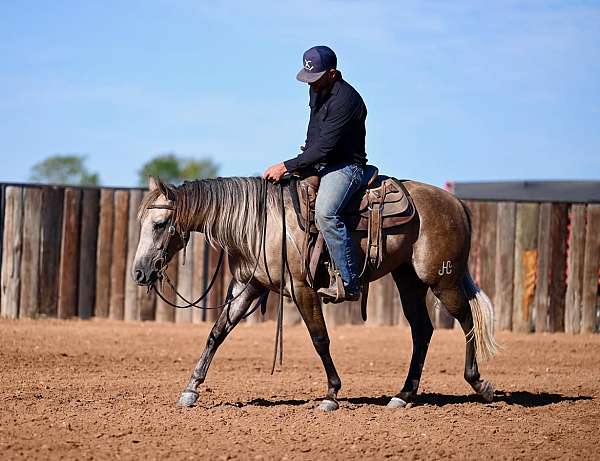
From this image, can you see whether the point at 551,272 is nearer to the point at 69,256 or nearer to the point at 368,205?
the point at 69,256

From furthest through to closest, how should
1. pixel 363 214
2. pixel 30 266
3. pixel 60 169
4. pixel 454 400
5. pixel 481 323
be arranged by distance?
pixel 60 169
pixel 30 266
pixel 454 400
pixel 481 323
pixel 363 214


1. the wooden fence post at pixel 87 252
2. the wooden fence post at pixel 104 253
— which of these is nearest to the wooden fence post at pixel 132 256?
the wooden fence post at pixel 104 253

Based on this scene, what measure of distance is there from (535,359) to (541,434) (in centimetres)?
550

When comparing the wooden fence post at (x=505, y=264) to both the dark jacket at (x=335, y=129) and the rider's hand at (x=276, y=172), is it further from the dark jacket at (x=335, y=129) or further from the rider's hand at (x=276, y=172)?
the rider's hand at (x=276, y=172)

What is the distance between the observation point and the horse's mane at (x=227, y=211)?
7859 millimetres

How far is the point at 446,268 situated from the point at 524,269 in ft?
24.2

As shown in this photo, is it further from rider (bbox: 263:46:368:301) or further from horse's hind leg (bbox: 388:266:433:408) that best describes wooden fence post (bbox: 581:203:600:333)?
rider (bbox: 263:46:368:301)

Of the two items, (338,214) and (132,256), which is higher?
(338,214)

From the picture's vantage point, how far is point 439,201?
28.0ft

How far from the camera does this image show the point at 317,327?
7.93 m

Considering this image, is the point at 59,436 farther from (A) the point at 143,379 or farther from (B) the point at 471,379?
(B) the point at 471,379

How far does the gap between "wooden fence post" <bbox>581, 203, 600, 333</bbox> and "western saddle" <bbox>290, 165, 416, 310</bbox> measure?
25.8 feet

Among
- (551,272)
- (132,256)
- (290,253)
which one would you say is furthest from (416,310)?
(132,256)

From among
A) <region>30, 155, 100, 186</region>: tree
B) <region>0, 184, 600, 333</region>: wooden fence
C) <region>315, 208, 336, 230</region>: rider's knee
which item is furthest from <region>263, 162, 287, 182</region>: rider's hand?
<region>30, 155, 100, 186</region>: tree
